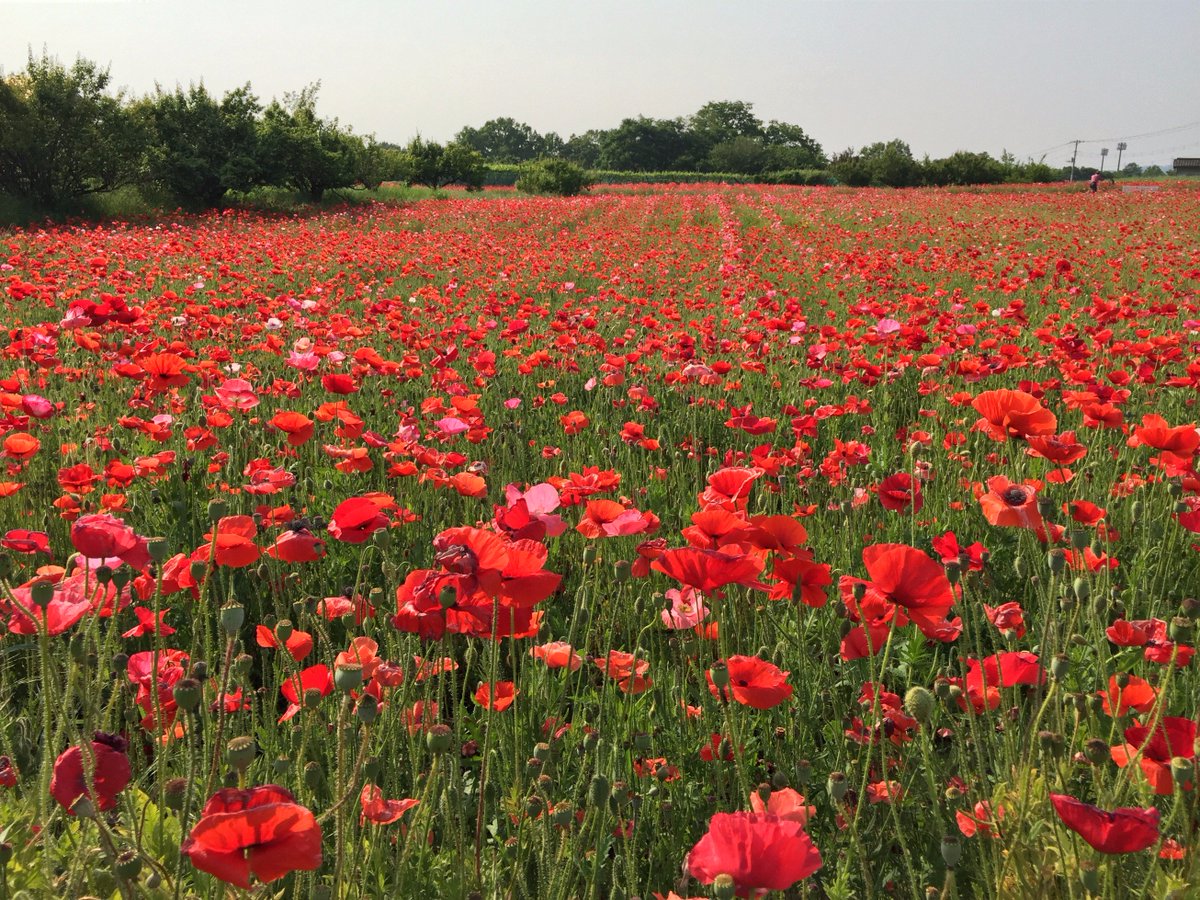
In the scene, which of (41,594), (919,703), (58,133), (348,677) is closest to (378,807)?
(348,677)

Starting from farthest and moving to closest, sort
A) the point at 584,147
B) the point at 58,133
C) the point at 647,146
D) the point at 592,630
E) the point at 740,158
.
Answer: the point at 584,147, the point at 647,146, the point at 740,158, the point at 58,133, the point at 592,630

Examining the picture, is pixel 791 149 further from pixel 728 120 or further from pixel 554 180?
pixel 554 180

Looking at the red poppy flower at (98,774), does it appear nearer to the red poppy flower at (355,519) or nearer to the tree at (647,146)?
the red poppy flower at (355,519)

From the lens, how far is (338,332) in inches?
154

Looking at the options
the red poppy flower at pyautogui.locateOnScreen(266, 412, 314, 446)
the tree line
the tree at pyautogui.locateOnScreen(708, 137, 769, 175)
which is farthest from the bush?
the tree at pyautogui.locateOnScreen(708, 137, 769, 175)

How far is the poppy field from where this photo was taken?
46.6 inches

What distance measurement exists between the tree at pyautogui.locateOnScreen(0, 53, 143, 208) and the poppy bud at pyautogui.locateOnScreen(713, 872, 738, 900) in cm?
2148

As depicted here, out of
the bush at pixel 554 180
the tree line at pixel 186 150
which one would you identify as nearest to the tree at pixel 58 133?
the tree line at pixel 186 150

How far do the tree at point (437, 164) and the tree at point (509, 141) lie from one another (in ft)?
222

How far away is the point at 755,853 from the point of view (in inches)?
32.6

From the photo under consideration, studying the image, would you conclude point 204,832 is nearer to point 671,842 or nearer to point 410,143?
point 671,842

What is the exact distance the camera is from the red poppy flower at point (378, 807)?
1274mm

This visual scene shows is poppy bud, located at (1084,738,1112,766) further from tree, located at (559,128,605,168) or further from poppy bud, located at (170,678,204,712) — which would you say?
tree, located at (559,128,605,168)

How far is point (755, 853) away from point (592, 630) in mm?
1571
